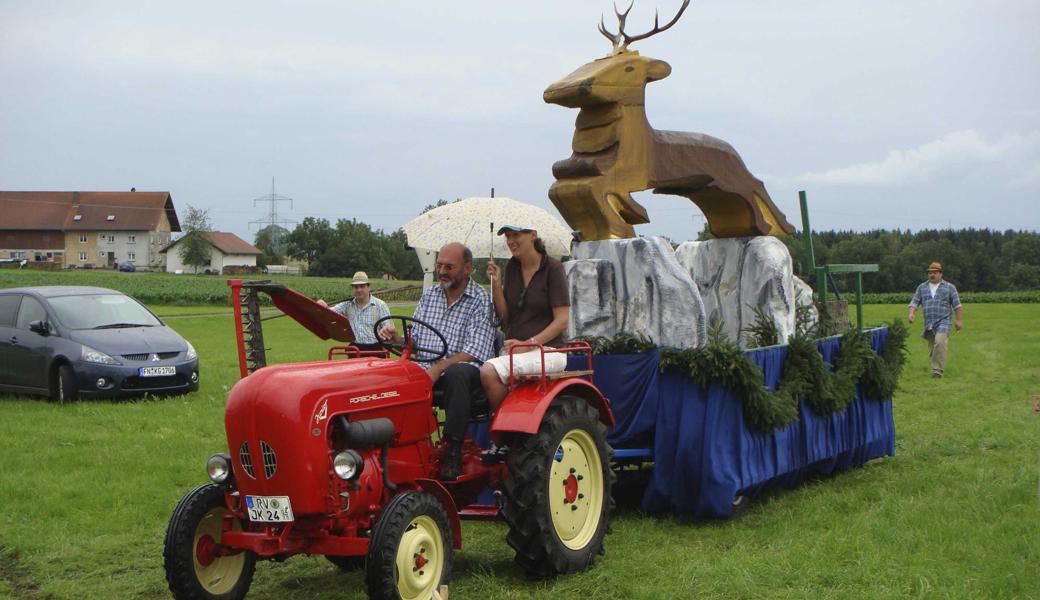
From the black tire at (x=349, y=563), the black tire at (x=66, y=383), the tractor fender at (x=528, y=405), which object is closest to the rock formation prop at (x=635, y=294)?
the tractor fender at (x=528, y=405)

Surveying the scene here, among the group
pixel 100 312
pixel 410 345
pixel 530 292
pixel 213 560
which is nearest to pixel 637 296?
pixel 530 292

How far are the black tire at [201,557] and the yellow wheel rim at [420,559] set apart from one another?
90 cm

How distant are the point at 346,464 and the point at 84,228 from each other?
90791 millimetres

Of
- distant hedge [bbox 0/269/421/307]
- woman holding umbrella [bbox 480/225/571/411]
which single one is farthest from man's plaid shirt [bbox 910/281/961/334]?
distant hedge [bbox 0/269/421/307]

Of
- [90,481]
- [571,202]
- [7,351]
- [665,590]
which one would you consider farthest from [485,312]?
[7,351]

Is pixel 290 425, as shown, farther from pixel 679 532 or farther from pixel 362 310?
pixel 362 310

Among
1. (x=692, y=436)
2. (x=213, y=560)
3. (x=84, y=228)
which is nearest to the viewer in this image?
(x=213, y=560)

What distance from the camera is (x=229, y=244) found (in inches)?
3656

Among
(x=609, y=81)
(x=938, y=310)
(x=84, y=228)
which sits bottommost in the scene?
(x=938, y=310)

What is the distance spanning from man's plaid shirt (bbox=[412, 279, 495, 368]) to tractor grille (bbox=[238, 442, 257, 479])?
1.37 m

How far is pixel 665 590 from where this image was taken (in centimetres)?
543

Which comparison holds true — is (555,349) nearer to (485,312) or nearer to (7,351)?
(485,312)

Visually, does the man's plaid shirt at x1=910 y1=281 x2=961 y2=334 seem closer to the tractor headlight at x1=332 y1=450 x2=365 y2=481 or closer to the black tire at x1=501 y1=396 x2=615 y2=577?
the black tire at x1=501 y1=396 x2=615 y2=577

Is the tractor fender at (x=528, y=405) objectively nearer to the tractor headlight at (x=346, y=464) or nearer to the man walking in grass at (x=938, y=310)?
the tractor headlight at (x=346, y=464)
